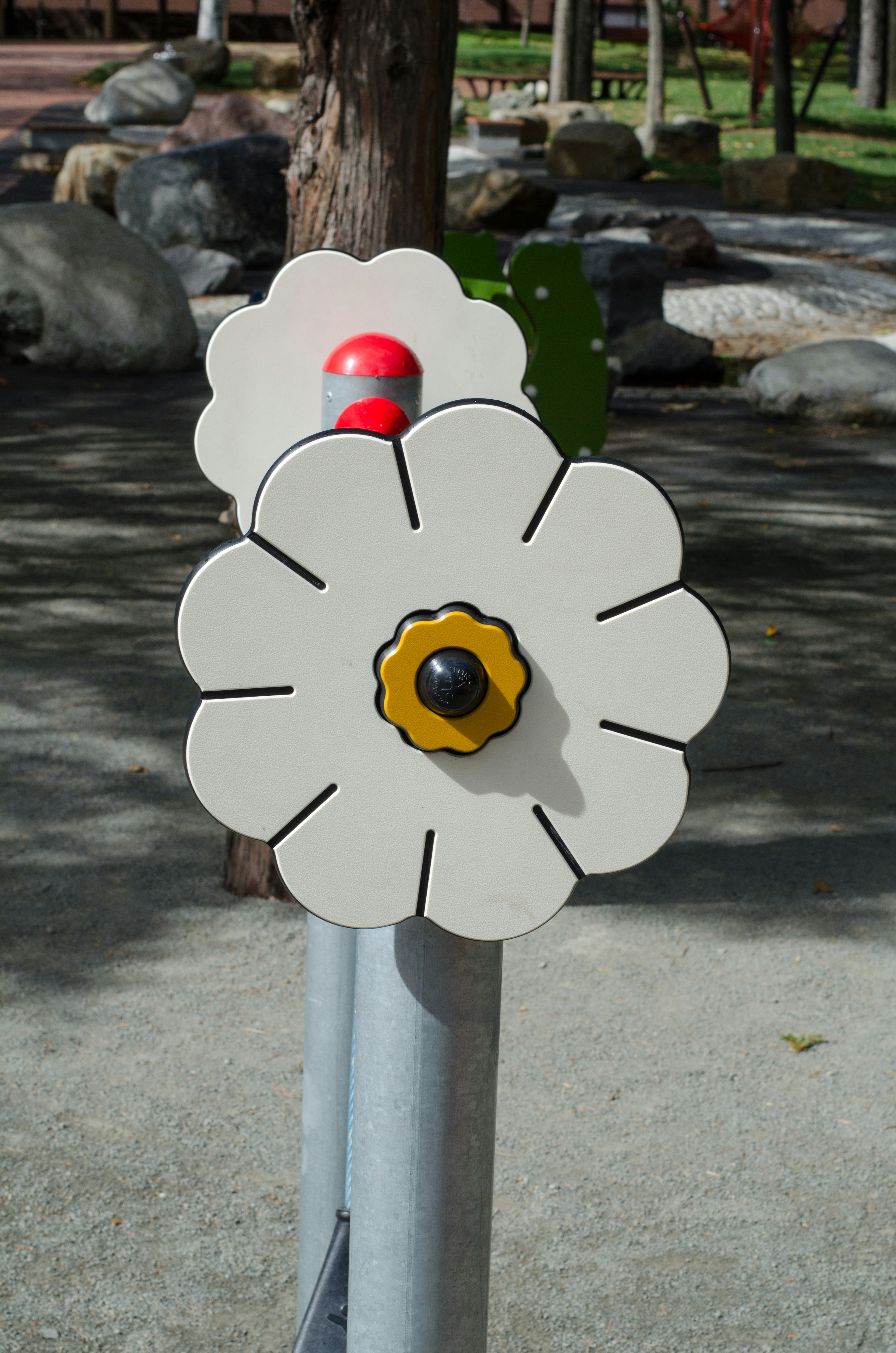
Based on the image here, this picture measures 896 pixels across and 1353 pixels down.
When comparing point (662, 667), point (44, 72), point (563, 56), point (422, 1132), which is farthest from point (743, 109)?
point (422, 1132)

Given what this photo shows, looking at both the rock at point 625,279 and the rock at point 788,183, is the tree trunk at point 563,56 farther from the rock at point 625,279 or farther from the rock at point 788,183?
the rock at point 625,279

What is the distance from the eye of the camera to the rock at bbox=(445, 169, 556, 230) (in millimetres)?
→ 15781

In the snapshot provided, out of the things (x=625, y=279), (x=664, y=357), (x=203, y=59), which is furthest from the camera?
(x=203, y=59)

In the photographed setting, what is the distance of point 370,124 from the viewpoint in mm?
3459

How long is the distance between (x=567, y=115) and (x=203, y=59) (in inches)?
355

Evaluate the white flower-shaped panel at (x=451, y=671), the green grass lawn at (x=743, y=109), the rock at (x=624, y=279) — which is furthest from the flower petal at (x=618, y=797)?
the green grass lawn at (x=743, y=109)

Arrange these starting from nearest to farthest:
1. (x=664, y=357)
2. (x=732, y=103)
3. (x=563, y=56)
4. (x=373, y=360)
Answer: (x=373, y=360)
(x=664, y=357)
(x=563, y=56)
(x=732, y=103)

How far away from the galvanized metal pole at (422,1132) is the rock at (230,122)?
15.7m

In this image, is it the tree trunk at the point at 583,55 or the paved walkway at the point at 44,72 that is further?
the paved walkway at the point at 44,72

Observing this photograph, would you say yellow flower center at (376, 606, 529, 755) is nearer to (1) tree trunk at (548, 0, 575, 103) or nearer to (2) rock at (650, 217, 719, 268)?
(2) rock at (650, 217, 719, 268)

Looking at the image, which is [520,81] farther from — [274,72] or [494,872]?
[494,872]

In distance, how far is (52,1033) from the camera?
10.3 feet

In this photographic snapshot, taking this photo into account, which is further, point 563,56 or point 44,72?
point 44,72

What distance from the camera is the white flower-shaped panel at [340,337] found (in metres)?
1.86
